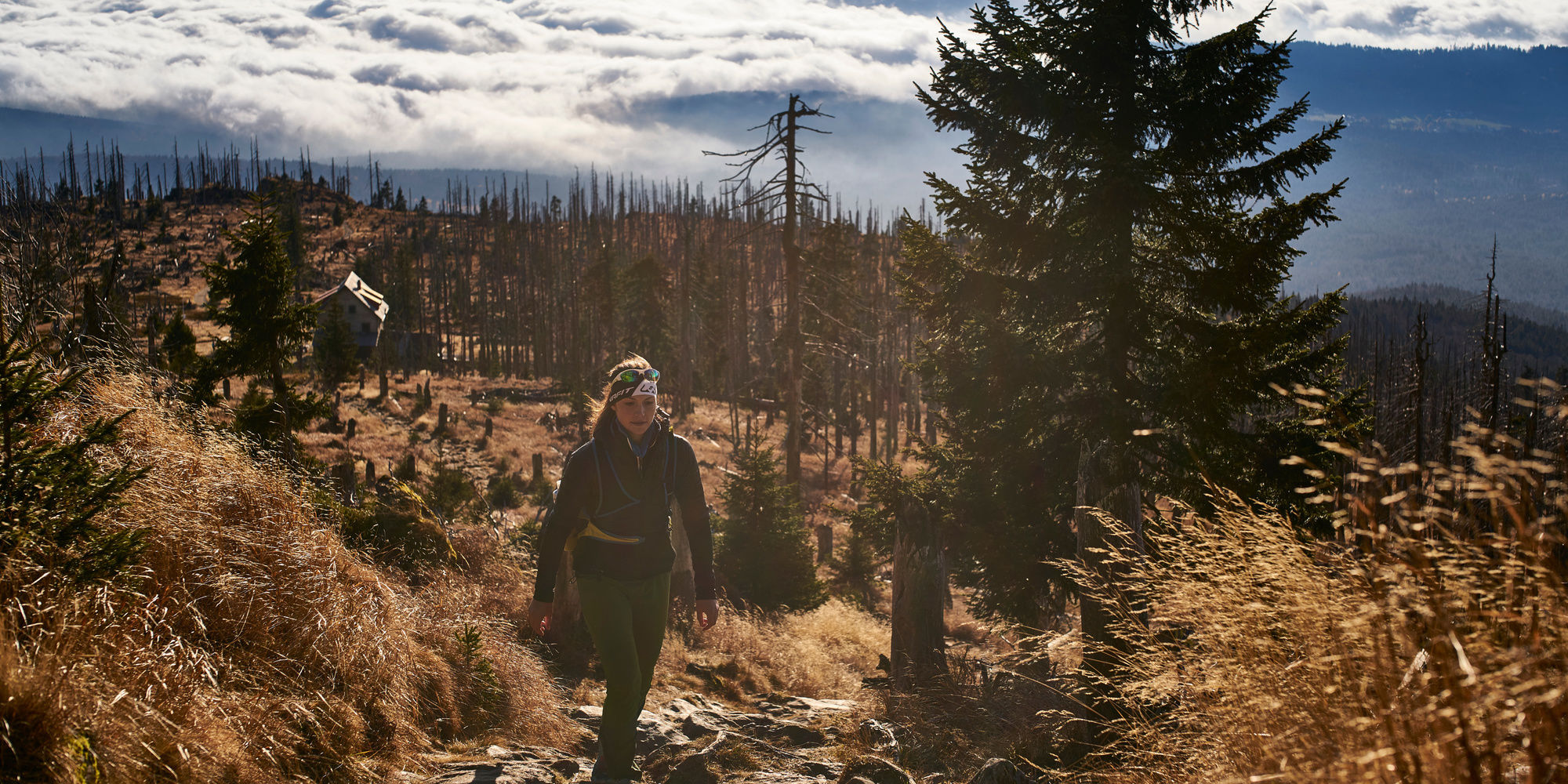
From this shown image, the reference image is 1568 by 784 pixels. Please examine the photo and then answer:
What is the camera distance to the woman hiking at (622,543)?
4242 mm

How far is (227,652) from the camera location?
3889 mm

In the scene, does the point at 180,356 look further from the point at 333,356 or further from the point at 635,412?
the point at 333,356

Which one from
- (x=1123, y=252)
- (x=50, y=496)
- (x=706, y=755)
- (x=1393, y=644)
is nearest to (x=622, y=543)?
(x=706, y=755)

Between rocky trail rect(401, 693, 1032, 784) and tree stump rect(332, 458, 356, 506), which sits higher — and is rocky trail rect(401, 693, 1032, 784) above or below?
below

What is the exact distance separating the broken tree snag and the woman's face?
4.72 metres

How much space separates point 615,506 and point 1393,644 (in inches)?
134

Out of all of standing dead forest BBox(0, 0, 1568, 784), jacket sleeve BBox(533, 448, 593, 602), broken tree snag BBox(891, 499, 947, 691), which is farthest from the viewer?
broken tree snag BBox(891, 499, 947, 691)

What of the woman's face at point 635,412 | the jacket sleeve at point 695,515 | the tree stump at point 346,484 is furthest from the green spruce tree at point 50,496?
the tree stump at point 346,484

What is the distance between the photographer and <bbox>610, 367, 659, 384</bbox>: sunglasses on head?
4.44m

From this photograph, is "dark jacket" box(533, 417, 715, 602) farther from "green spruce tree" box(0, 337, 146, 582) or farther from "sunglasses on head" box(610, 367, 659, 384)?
"green spruce tree" box(0, 337, 146, 582)

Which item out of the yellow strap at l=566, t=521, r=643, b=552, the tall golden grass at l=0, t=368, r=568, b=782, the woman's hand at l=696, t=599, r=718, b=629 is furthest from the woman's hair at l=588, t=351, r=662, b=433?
the tall golden grass at l=0, t=368, r=568, b=782

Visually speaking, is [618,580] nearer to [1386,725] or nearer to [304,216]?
[1386,725]

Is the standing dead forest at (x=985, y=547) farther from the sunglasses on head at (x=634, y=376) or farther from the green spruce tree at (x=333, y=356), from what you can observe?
the green spruce tree at (x=333, y=356)

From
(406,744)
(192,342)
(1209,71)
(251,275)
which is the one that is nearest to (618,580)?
(406,744)
